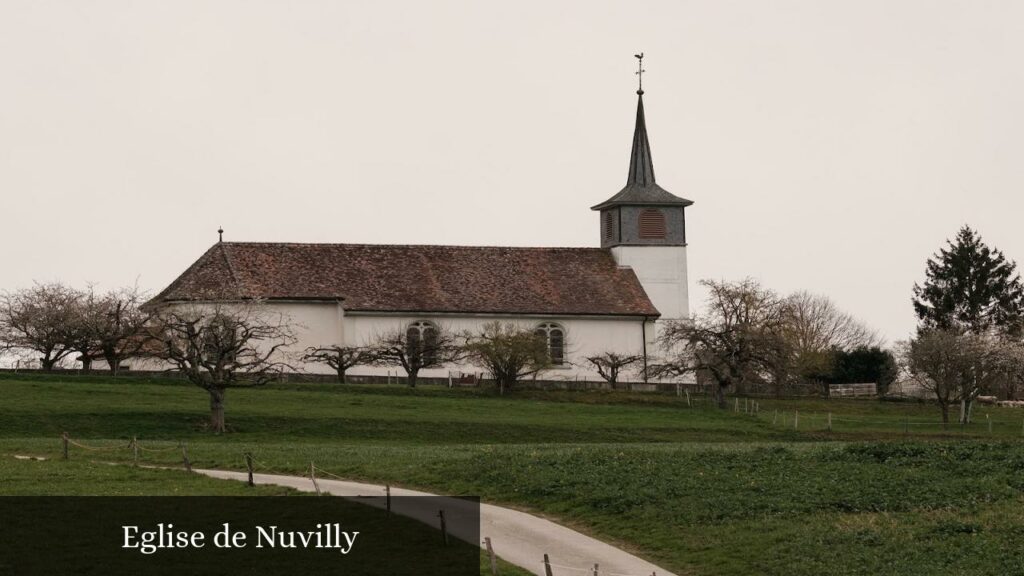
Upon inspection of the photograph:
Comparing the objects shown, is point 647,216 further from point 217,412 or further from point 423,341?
point 217,412

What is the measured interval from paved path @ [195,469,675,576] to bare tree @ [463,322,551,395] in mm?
35970

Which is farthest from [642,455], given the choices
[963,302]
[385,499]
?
[963,302]

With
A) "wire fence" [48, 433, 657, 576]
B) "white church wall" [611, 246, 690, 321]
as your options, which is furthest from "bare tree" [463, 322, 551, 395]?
"wire fence" [48, 433, 657, 576]

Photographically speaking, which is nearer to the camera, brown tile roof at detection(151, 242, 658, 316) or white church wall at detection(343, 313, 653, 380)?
white church wall at detection(343, 313, 653, 380)

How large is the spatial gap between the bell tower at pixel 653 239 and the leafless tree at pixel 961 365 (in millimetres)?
12490

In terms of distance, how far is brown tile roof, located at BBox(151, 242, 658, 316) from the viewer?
81.8 m

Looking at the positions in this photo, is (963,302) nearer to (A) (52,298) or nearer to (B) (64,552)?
(A) (52,298)

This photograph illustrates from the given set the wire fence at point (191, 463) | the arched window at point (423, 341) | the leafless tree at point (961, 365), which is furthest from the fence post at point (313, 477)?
the leafless tree at point (961, 365)

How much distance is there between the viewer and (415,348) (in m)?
78.3

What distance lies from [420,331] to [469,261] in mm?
6268

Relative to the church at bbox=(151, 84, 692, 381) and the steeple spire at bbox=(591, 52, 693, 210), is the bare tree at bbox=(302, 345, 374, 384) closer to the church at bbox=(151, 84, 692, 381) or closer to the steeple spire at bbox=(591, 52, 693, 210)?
the church at bbox=(151, 84, 692, 381)

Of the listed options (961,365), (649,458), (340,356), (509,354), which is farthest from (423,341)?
(649,458)

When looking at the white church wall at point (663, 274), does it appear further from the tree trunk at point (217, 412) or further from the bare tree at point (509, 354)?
the tree trunk at point (217, 412)

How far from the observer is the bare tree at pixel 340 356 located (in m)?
77.3
